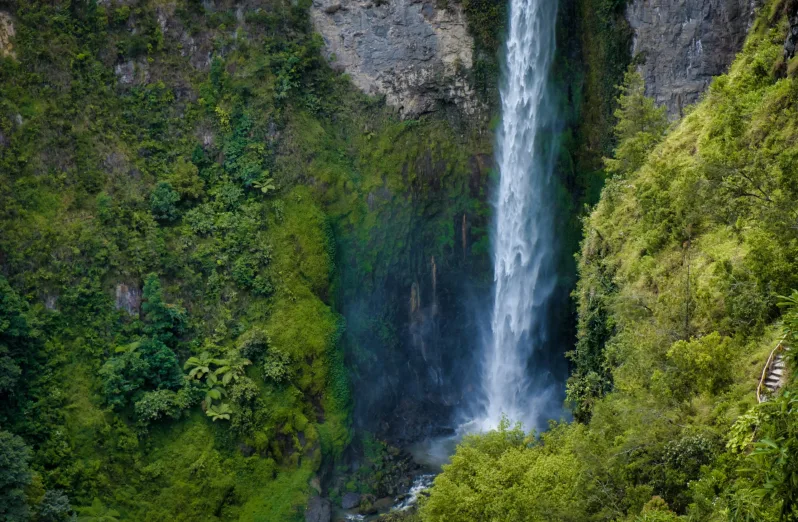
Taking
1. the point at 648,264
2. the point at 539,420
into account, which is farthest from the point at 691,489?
the point at 539,420

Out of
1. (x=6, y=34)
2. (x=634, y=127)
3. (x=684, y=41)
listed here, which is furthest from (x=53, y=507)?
(x=684, y=41)

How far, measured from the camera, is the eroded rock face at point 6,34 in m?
29.2

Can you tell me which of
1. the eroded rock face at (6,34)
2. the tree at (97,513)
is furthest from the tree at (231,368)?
the eroded rock face at (6,34)

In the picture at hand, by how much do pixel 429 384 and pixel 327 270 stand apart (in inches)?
283

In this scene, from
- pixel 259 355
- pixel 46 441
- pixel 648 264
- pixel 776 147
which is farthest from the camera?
pixel 259 355

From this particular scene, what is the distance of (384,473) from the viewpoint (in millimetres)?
30453

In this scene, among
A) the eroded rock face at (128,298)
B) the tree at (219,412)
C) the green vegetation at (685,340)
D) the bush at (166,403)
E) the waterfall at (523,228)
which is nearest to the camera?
the green vegetation at (685,340)

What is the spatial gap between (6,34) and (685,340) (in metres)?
26.3

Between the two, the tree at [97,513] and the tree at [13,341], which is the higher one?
the tree at [13,341]

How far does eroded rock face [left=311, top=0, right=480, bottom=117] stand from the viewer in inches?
1350

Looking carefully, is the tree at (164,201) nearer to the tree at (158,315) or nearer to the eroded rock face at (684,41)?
the tree at (158,315)

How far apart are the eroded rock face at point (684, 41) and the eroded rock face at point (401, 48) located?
24.7ft

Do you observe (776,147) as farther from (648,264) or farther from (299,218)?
(299,218)

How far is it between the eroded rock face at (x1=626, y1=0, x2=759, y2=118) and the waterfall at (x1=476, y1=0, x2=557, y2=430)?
4422mm
